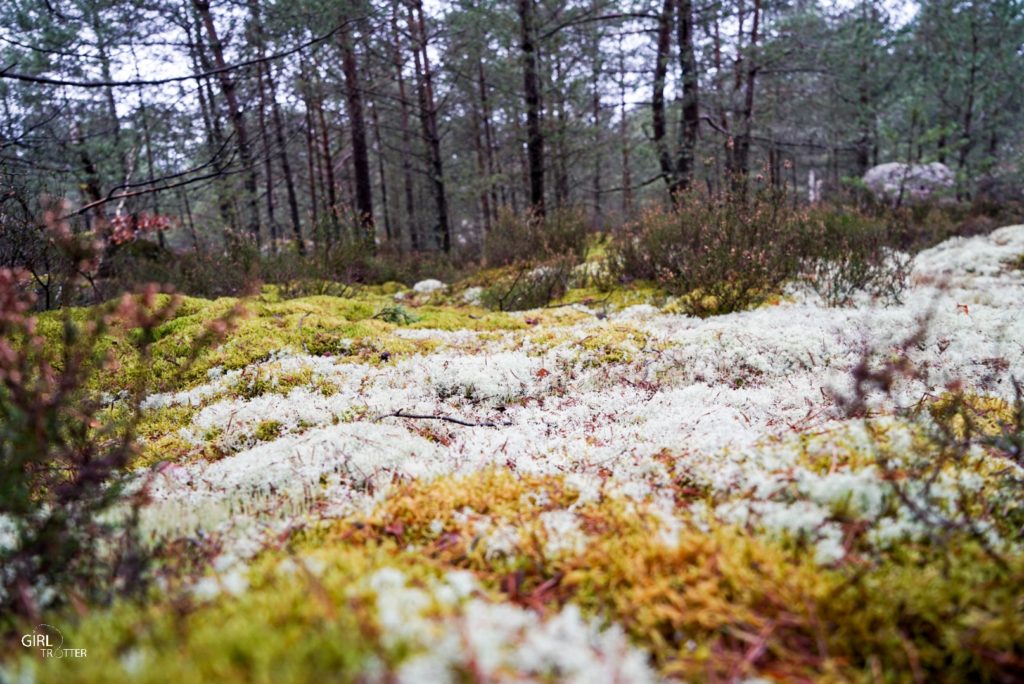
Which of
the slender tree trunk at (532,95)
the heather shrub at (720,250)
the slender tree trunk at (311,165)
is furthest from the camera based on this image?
the slender tree trunk at (532,95)

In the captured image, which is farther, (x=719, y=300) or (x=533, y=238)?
(x=533, y=238)

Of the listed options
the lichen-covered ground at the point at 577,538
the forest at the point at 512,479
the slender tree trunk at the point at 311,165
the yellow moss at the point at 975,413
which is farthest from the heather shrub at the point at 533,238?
the yellow moss at the point at 975,413

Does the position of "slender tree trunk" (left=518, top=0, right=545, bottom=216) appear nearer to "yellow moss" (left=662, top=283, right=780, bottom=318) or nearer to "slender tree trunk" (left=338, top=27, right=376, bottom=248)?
"slender tree trunk" (left=338, top=27, right=376, bottom=248)

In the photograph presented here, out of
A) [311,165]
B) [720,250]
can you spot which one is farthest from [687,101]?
[311,165]

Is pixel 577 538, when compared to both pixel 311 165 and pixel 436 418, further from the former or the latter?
pixel 311 165

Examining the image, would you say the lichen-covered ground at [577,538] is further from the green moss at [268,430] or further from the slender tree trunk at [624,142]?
the slender tree trunk at [624,142]

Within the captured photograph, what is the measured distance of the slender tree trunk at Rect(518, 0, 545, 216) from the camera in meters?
10.1

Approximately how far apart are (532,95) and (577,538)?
11.0 metres

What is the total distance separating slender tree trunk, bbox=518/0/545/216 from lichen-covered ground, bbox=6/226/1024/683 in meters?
7.71

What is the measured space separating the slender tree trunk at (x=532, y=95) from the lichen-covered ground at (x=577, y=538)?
25.3 feet

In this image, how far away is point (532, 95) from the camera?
35.9 feet

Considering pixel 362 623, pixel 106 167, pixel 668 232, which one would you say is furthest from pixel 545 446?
pixel 106 167

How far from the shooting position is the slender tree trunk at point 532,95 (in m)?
10.1

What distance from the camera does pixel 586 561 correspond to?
4.67 feet
